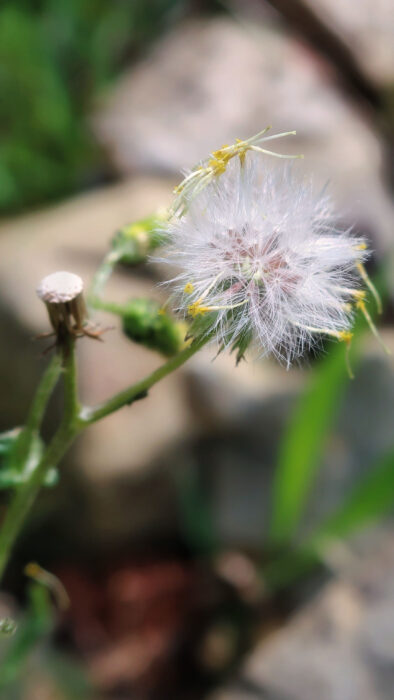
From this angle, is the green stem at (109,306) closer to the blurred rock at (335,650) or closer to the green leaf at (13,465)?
the green leaf at (13,465)

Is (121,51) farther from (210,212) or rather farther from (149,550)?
(210,212)

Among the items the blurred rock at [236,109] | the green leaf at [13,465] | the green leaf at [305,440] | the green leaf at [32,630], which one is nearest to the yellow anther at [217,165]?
the green leaf at [13,465]

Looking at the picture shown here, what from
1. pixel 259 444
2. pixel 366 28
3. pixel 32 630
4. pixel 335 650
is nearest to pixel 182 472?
pixel 259 444

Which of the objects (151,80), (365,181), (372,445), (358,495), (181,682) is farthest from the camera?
(151,80)

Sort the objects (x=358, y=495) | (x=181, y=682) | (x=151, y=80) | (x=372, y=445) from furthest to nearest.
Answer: (x=151, y=80)
(x=372, y=445)
(x=181, y=682)
(x=358, y=495)

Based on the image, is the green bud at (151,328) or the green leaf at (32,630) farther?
the green leaf at (32,630)

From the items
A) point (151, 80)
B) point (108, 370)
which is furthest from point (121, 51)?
point (108, 370)
